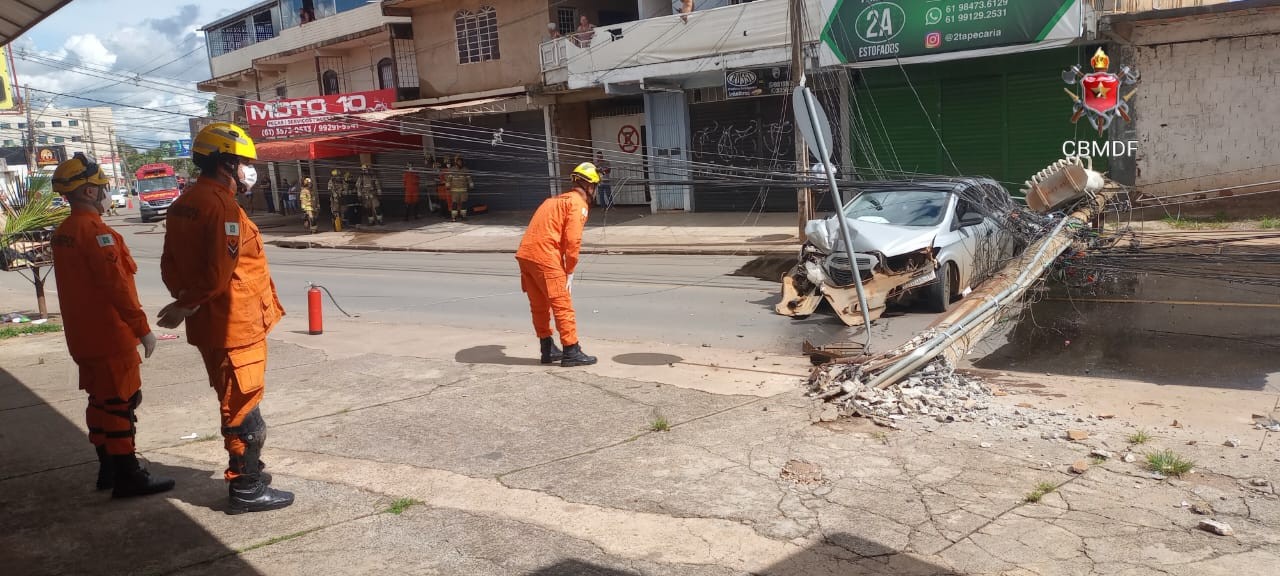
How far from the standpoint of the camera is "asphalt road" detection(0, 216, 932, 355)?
1000 centimetres

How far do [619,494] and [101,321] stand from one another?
2.90m

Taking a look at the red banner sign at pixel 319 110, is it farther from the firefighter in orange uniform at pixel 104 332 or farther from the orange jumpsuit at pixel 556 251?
the firefighter in orange uniform at pixel 104 332

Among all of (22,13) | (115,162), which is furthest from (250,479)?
(115,162)

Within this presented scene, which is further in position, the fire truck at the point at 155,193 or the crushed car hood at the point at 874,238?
the fire truck at the point at 155,193

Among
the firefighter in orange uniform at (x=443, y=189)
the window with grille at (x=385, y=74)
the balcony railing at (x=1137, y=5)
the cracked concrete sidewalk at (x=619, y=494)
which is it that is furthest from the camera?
the window with grille at (x=385, y=74)

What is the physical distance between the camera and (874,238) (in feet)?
33.8

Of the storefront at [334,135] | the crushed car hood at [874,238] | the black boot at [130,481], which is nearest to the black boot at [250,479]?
the black boot at [130,481]

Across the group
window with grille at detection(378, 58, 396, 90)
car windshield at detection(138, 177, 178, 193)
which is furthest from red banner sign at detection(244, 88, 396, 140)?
car windshield at detection(138, 177, 178, 193)

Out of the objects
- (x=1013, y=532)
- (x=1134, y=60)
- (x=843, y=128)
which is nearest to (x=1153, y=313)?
(x=1013, y=532)

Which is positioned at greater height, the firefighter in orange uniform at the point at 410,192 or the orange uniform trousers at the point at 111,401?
the firefighter in orange uniform at the point at 410,192

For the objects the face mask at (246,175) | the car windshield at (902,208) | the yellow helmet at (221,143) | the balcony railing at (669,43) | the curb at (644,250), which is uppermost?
the balcony railing at (669,43)

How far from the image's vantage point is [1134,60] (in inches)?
672

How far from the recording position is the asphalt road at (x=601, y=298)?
32.8 feet

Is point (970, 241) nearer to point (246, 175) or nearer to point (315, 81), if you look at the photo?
point (246, 175)
